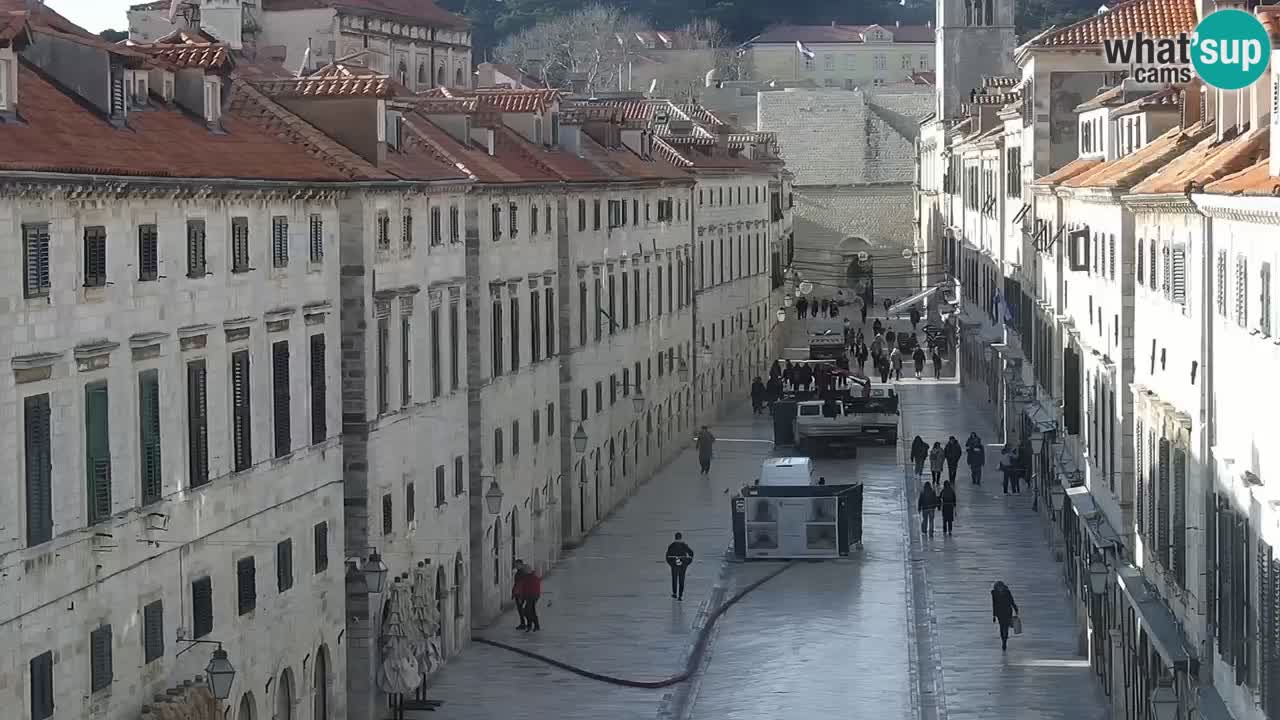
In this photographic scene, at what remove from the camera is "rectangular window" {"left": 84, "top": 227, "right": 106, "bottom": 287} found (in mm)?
25469

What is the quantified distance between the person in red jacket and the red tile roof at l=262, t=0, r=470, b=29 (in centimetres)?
6499

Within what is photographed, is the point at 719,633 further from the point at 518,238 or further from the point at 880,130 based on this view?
the point at 880,130

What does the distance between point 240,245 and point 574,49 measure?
533ft

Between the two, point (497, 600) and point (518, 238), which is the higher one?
point (518, 238)

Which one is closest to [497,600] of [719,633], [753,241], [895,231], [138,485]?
[719,633]

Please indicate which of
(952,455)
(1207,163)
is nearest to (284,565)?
(1207,163)

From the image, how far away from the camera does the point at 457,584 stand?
140ft

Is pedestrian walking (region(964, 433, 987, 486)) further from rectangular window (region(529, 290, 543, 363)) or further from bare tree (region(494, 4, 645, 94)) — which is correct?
bare tree (region(494, 4, 645, 94))

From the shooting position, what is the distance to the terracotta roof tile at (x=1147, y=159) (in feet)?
117

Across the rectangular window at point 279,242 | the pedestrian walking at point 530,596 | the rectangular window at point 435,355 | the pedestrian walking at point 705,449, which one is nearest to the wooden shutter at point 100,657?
the rectangular window at point 279,242

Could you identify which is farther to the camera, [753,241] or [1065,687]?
[753,241]

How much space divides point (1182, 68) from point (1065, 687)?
389 inches

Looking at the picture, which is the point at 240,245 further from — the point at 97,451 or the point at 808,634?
the point at 808,634

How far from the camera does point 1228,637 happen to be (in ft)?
82.7
